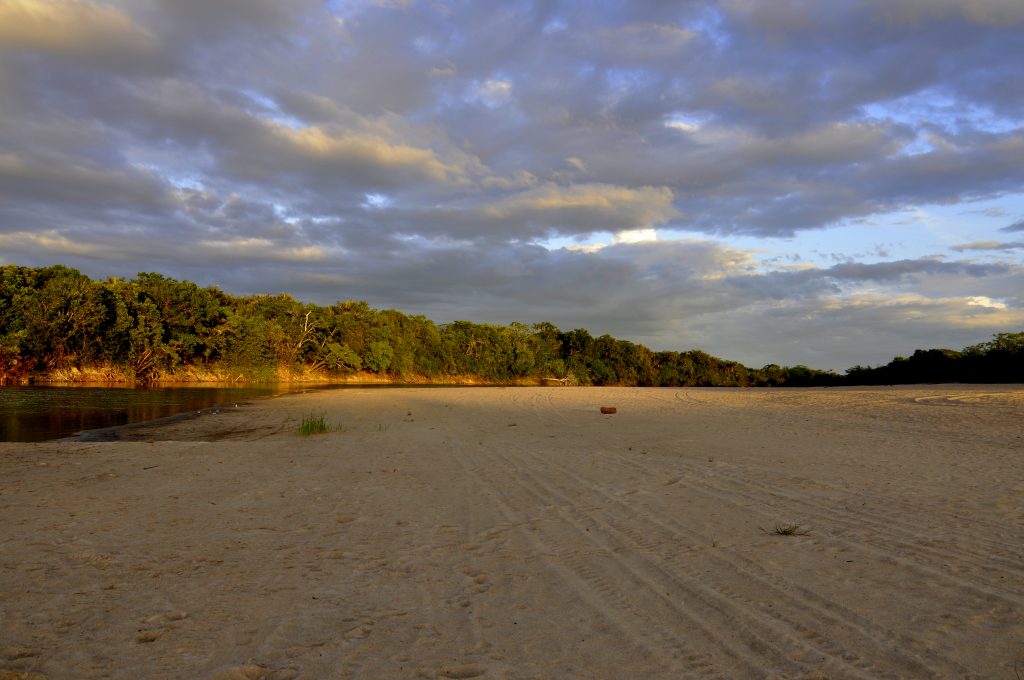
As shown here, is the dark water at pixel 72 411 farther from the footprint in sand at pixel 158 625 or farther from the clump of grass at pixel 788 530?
the clump of grass at pixel 788 530

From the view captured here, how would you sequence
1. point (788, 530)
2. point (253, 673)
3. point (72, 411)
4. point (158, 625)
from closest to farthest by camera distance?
point (253, 673), point (158, 625), point (788, 530), point (72, 411)

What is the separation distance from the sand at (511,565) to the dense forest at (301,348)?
31908mm

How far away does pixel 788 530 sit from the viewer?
521cm

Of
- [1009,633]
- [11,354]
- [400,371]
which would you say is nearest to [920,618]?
[1009,633]

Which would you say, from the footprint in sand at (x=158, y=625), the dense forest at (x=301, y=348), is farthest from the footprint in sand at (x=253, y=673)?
the dense forest at (x=301, y=348)

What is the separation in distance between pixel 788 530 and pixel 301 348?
48334mm

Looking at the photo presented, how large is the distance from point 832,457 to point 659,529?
18.7 feet

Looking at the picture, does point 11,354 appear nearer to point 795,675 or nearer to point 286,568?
point 286,568

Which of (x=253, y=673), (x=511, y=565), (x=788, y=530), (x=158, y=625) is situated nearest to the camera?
(x=253, y=673)

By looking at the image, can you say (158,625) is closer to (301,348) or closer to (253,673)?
(253,673)

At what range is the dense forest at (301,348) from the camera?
3519cm

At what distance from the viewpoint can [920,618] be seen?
344cm

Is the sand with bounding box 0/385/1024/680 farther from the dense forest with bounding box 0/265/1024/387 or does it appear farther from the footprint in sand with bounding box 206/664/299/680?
the dense forest with bounding box 0/265/1024/387

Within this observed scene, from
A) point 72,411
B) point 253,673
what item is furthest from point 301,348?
point 253,673
